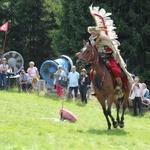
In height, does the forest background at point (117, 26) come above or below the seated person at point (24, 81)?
above

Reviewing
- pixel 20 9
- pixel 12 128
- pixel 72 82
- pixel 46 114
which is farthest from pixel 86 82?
pixel 20 9

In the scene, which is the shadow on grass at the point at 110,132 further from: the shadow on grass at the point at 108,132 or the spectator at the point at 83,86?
the spectator at the point at 83,86

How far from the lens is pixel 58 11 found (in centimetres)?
3203

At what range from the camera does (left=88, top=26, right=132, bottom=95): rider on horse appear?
11.9m

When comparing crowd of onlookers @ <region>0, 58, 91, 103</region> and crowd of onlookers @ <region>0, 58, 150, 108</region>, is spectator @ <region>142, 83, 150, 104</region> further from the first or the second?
crowd of onlookers @ <region>0, 58, 91, 103</region>

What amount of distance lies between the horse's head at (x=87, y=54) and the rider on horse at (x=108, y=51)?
0.28 metres

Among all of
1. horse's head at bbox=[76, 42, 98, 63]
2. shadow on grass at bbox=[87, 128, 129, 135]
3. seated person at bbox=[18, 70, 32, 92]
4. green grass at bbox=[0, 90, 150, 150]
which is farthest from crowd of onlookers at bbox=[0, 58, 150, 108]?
horse's head at bbox=[76, 42, 98, 63]

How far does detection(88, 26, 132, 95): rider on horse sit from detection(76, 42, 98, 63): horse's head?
0.93 ft

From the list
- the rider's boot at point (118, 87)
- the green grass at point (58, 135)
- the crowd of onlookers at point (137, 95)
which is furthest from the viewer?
the crowd of onlookers at point (137, 95)

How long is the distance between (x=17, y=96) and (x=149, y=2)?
44.4 ft

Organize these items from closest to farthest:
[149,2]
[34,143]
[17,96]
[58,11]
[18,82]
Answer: [34,143] → [17,96] → [18,82] → [149,2] → [58,11]

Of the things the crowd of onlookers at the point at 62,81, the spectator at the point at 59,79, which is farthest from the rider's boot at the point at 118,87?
the spectator at the point at 59,79

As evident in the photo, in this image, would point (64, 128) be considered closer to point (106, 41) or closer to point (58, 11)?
point (106, 41)

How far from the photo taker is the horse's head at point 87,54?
37.6 ft
